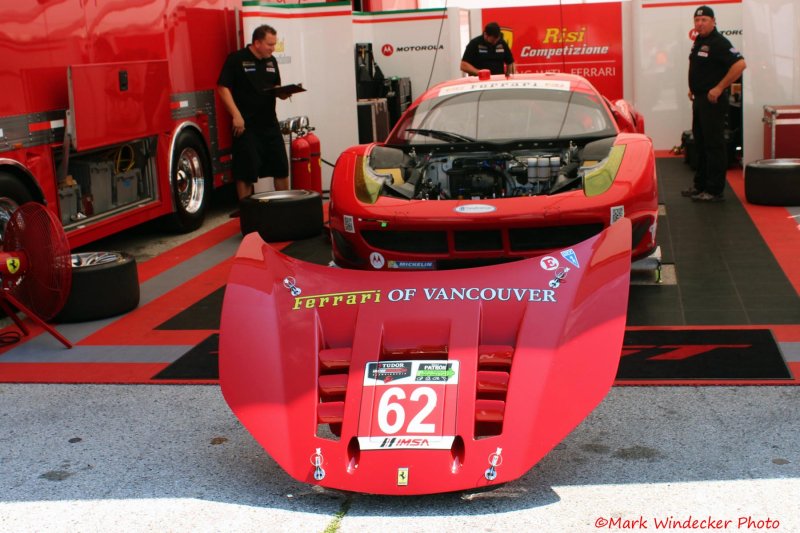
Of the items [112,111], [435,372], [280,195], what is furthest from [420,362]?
[280,195]

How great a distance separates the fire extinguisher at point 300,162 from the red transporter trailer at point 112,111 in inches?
34.4

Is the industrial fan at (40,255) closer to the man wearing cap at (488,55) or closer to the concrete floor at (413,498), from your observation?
the concrete floor at (413,498)

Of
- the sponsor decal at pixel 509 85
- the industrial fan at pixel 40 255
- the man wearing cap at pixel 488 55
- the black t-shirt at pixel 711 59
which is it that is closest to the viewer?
the industrial fan at pixel 40 255

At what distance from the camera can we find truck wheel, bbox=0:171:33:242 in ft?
22.8

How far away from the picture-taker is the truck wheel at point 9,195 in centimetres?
695

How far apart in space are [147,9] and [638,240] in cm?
514

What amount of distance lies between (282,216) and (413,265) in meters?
2.98

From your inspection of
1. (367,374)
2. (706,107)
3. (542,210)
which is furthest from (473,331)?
(706,107)

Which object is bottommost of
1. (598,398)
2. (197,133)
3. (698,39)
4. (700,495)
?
(700,495)

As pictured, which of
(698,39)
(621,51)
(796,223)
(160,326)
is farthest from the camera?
(621,51)

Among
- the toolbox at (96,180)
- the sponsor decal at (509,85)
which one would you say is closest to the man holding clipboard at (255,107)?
the toolbox at (96,180)

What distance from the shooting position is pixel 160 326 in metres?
6.55

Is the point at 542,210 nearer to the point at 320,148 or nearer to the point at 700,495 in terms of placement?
the point at 700,495

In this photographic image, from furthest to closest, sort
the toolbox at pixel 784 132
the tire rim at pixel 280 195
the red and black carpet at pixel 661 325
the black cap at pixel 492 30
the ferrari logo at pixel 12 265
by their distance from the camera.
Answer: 1. the black cap at pixel 492 30
2. the toolbox at pixel 784 132
3. the tire rim at pixel 280 195
4. the ferrari logo at pixel 12 265
5. the red and black carpet at pixel 661 325
